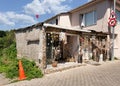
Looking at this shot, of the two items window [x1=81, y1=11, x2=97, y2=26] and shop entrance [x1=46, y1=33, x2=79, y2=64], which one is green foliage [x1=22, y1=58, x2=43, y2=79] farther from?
window [x1=81, y1=11, x2=97, y2=26]

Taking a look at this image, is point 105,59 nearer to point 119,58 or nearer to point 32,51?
point 119,58

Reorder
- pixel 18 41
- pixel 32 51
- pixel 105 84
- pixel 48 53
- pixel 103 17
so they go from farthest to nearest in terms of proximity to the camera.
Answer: pixel 103 17
pixel 18 41
pixel 48 53
pixel 32 51
pixel 105 84

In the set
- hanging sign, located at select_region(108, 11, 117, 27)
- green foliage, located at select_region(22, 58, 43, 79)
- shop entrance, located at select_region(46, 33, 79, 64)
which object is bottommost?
green foliage, located at select_region(22, 58, 43, 79)

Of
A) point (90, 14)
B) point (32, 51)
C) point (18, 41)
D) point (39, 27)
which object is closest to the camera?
point (39, 27)

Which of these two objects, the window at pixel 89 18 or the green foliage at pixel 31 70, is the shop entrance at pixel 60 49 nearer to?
the green foliage at pixel 31 70

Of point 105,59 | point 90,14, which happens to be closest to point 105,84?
point 105,59

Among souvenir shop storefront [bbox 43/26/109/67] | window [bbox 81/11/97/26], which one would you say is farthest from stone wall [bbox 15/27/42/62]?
window [bbox 81/11/97/26]

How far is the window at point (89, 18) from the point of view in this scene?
58.7ft

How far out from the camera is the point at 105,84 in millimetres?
7793

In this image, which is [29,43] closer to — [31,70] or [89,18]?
[31,70]

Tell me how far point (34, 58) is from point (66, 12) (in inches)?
419

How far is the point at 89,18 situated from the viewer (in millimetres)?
18719

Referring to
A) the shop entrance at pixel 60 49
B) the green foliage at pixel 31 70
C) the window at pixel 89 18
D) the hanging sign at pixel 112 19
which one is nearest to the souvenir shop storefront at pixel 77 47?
the shop entrance at pixel 60 49

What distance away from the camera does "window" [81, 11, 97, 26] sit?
17891mm
